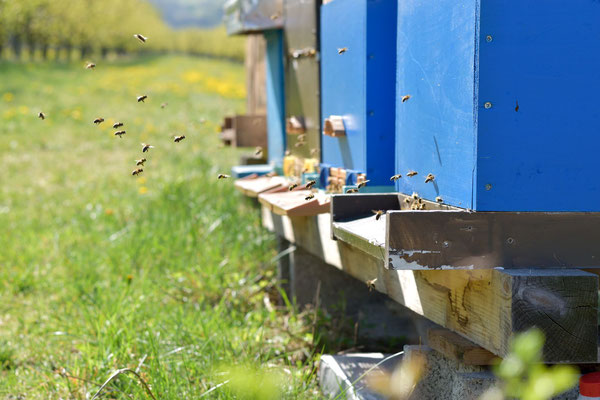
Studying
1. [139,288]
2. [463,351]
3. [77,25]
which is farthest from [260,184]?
[77,25]

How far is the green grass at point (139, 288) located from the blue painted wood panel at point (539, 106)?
1.01m

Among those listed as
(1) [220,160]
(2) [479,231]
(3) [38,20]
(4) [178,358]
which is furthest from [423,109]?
(3) [38,20]

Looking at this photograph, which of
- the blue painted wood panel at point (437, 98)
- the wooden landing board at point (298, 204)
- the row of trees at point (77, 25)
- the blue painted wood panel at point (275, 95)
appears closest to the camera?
the blue painted wood panel at point (437, 98)

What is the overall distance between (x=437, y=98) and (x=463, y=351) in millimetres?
876

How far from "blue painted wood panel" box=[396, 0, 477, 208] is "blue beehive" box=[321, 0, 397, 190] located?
0.34 m

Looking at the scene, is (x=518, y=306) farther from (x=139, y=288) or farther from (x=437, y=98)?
(x=139, y=288)

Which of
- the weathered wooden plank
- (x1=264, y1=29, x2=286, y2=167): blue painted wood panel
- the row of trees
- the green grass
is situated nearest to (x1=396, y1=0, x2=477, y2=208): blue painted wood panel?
the weathered wooden plank

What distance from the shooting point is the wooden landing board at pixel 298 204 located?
11.0 feet

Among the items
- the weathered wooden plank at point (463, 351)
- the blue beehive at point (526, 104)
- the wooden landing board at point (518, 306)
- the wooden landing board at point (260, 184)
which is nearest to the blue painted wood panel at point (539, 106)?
the blue beehive at point (526, 104)

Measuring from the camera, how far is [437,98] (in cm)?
250

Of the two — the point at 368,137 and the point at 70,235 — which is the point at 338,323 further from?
the point at 70,235

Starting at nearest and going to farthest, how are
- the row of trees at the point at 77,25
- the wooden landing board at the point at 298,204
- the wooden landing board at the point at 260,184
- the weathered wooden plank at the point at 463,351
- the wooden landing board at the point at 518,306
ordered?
1. the wooden landing board at the point at 518,306
2. the weathered wooden plank at the point at 463,351
3. the wooden landing board at the point at 298,204
4. the wooden landing board at the point at 260,184
5. the row of trees at the point at 77,25

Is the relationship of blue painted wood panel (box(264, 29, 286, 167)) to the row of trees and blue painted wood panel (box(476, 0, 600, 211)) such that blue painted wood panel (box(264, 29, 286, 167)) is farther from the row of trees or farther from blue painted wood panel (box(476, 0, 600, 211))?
the row of trees

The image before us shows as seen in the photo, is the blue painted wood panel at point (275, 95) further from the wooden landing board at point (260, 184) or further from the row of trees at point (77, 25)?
the row of trees at point (77, 25)
